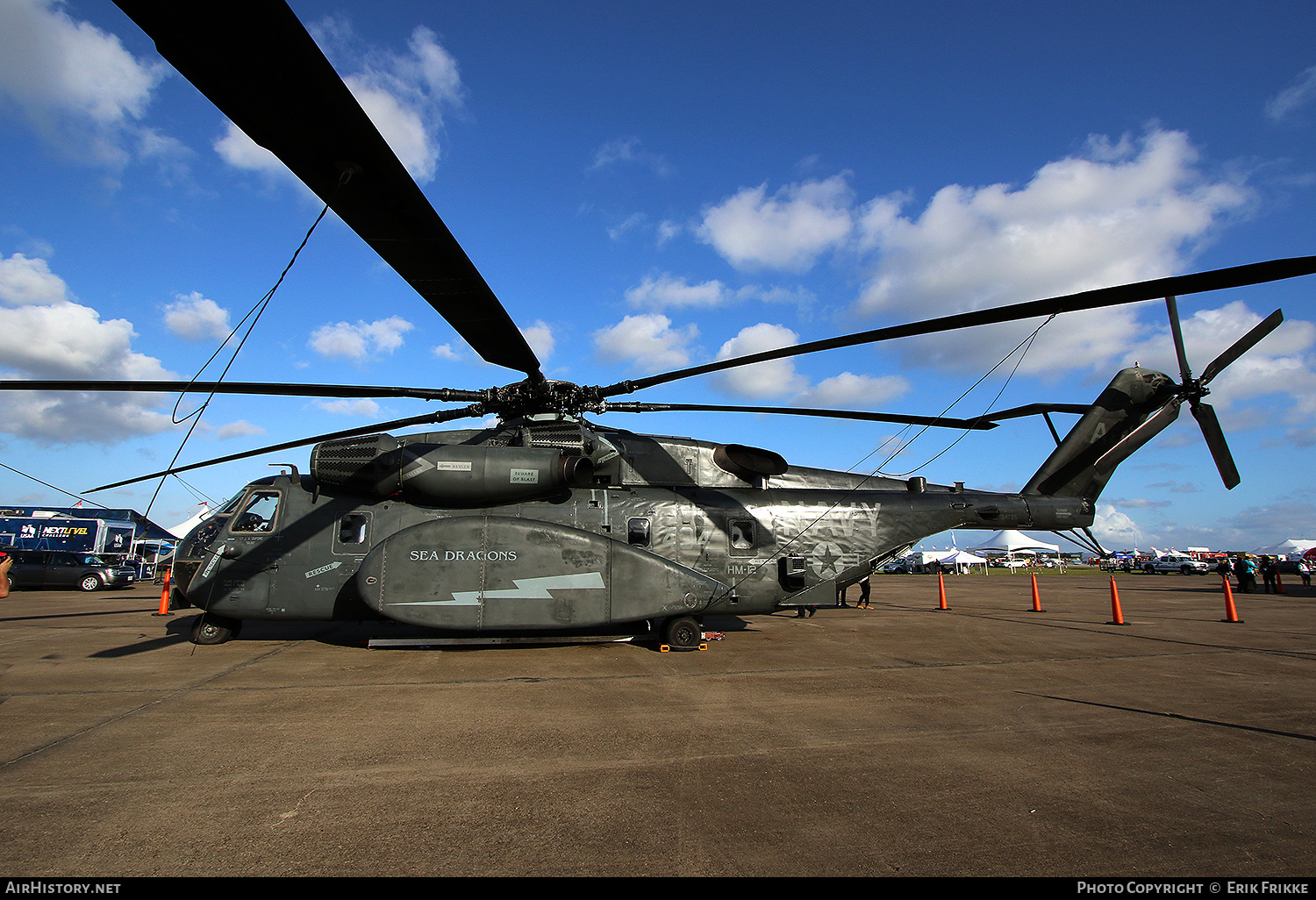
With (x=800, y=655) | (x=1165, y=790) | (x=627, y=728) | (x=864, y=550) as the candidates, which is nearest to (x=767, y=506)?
(x=864, y=550)

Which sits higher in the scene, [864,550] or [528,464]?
[528,464]

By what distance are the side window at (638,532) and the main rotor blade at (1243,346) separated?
32.9 feet

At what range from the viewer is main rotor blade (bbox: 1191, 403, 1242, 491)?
10.1 meters

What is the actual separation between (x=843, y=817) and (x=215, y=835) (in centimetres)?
345

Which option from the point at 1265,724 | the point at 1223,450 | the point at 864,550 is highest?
the point at 1223,450

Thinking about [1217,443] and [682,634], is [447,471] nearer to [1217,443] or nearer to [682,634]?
[682,634]

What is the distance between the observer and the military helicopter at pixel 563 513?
8391 mm

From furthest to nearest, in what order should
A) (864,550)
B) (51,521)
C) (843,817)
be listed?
(51,521) < (864,550) < (843,817)

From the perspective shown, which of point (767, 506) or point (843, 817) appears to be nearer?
point (843, 817)

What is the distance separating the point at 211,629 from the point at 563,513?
229 inches

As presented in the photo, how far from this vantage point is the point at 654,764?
4266 millimetres

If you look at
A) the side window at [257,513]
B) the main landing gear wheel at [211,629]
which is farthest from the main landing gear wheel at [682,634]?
the main landing gear wheel at [211,629]

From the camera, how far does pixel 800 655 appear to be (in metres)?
8.66

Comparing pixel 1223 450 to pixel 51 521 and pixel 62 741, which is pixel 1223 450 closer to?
pixel 62 741
